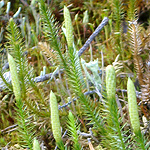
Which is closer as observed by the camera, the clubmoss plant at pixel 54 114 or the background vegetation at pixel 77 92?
the clubmoss plant at pixel 54 114

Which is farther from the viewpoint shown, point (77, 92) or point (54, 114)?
point (77, 92)

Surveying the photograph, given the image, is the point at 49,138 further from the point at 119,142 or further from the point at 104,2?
the point at 104,2

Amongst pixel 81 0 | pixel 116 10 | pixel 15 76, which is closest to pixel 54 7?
pixel 81 0

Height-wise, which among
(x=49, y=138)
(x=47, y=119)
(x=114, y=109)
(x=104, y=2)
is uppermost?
(x=104, y=2)

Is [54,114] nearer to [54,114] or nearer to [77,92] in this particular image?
[54,114]

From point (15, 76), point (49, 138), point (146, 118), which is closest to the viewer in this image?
point (15, 76)

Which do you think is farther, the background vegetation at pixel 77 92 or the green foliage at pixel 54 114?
the background vegetation at pixel 77 92

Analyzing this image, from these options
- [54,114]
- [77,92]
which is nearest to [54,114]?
[54,114]

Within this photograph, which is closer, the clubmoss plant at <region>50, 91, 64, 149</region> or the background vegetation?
the clubmoss plant at <region>50, 91, 64, 149</region>
